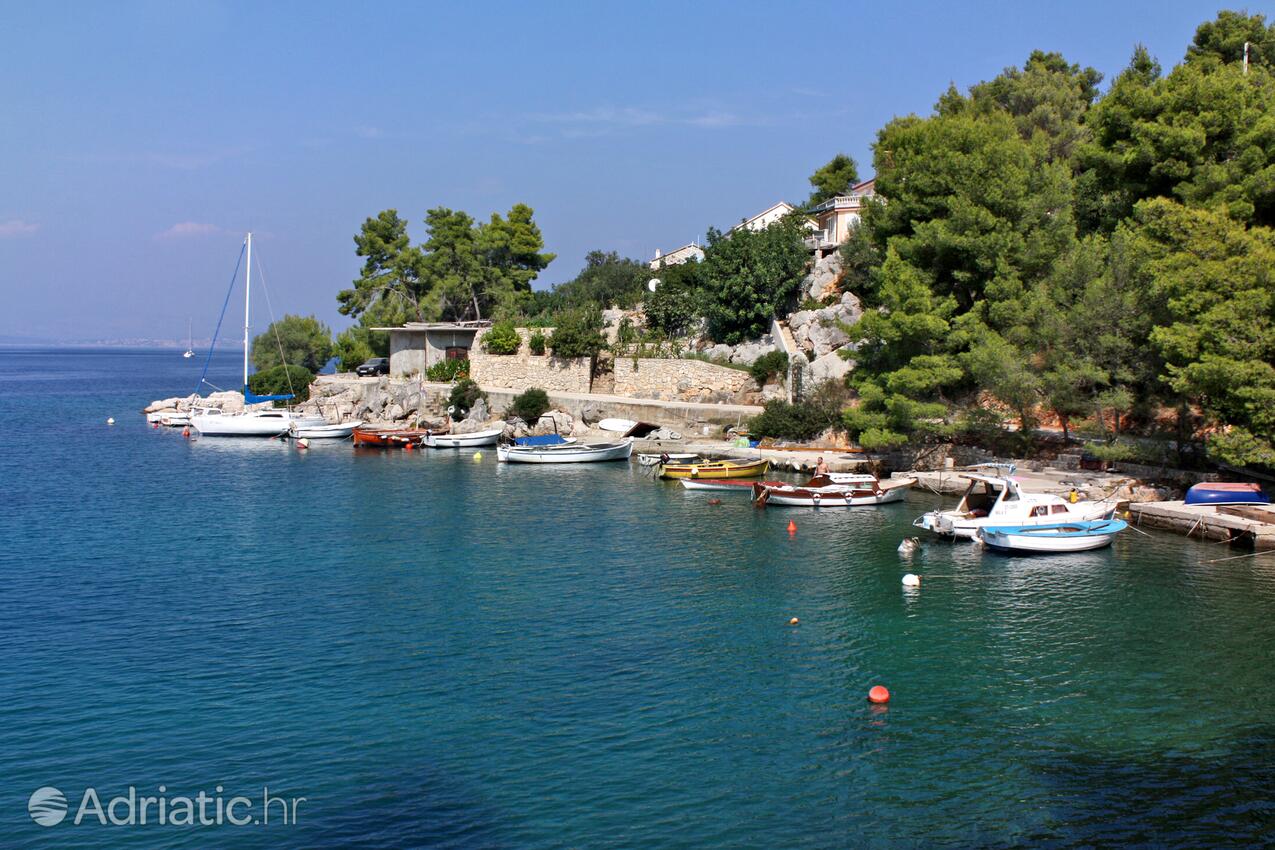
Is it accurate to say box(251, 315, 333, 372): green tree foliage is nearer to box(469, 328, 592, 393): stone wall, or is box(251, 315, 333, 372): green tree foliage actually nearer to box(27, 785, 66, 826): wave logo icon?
box(469, 328, 592, 393): stone wall

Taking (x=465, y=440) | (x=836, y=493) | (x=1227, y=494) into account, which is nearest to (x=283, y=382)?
(x=465, y=440)

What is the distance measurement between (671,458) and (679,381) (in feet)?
37.4

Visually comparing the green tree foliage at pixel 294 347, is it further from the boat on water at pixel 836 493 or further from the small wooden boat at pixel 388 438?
the boat on water at pixel 836 493

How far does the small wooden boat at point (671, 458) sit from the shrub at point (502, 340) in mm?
15609

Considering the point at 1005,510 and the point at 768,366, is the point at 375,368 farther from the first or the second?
the point at 1005,510

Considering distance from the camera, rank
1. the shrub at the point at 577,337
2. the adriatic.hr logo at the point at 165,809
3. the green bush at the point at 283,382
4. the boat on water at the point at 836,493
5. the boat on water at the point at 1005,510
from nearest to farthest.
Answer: the adriatic.hr logo at the point at 165,809 → the boat on water at the point at 1005,510 → the boat on water at the point at 836,493 → the shrub at the point at 577,337 → the green bush at the point at 283,382

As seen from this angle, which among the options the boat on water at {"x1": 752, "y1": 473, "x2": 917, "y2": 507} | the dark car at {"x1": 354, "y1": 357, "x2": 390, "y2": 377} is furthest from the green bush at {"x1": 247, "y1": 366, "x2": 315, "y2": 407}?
the boat on water at {"x1": 752, "y1": 473, "x2": 917, "y2": 507}

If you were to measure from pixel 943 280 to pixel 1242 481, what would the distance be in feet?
45.7

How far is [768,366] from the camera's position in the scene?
4997 cm

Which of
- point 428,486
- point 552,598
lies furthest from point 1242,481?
point 428,486

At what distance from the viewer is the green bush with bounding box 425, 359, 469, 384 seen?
2382 inches

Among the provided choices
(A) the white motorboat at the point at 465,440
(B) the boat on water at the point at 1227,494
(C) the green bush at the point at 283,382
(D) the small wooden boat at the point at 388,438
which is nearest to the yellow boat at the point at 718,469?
(A) the white motorboat at the point at 465,440

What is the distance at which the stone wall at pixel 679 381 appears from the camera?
51.7m

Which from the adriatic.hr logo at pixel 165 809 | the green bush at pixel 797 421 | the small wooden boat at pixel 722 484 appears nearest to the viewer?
the adriatic.hr logo at pixel 165 809
